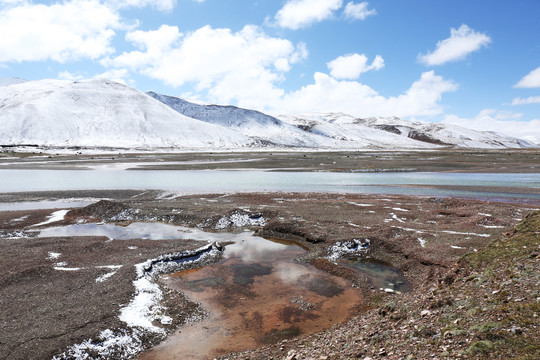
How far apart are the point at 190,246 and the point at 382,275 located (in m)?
14.1

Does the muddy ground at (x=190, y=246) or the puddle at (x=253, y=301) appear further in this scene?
the muddy ground at (x=190, y=246)

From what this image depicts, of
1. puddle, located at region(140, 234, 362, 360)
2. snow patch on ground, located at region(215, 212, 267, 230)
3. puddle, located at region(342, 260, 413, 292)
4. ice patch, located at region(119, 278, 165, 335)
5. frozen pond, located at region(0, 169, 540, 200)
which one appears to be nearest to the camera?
puddle, located at region(140, 234, 362, 360)

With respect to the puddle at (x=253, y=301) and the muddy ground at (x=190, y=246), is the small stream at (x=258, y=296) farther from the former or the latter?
the muddy ground at (x=190, y=246)

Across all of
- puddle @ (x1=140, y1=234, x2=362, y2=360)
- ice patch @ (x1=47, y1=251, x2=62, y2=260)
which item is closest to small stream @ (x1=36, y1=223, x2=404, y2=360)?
puddle @ (x1=140, y1=234, x2=362, y2=360)

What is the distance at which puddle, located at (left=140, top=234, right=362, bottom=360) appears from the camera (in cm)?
1402

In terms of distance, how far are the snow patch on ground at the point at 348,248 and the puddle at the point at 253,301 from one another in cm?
246

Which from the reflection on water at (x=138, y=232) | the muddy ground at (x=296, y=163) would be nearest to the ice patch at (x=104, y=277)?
the reflection on water at (x=138, y=232)

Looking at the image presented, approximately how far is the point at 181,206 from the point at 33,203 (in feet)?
71.1

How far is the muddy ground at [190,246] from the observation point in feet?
46.3

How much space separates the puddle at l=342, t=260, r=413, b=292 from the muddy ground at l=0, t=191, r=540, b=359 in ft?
1.83

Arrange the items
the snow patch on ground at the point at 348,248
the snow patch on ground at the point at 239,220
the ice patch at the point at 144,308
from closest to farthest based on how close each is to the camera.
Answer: the ice patch at the point at 144,308 < the snow patch on ground at the point at 348,248 < the snow patch on ground at the point at 239,220

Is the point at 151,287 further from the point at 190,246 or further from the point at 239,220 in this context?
the point at 239,220

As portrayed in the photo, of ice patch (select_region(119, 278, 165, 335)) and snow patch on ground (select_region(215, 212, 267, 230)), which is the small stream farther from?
snow patch on ground (select_region(215, 212, 267, 230))

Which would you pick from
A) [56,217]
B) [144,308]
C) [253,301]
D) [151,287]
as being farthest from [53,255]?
[56,217]
